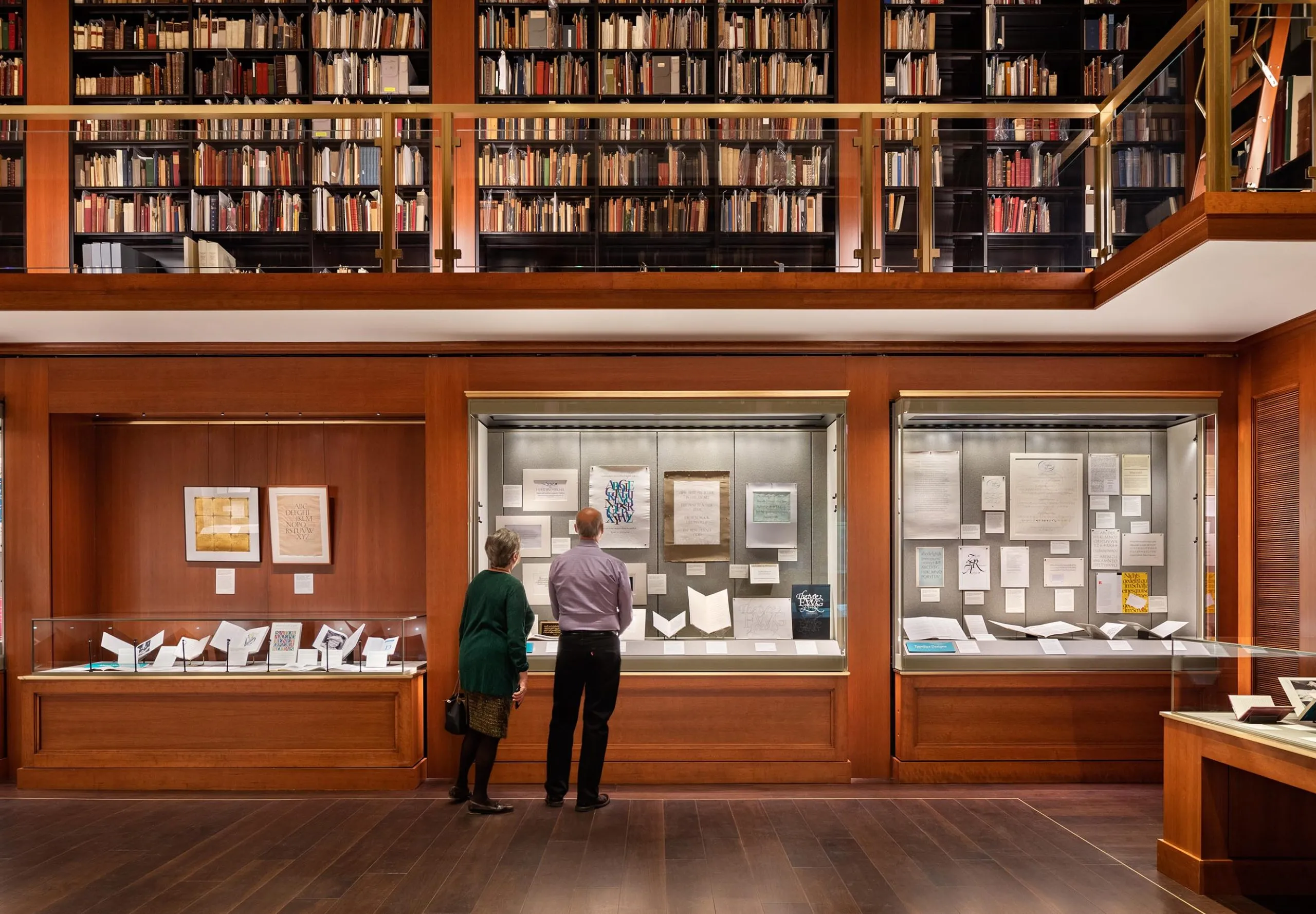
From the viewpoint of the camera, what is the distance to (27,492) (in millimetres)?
5898

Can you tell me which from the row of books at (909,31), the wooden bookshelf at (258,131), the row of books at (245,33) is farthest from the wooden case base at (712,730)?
the row of books at (245,33)

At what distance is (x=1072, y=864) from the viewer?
4219mm

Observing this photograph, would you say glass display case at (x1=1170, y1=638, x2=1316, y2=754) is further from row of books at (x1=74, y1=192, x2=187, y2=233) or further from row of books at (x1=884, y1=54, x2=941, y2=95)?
row of books at (x1=74, y1=192, x2=187, y2=233)

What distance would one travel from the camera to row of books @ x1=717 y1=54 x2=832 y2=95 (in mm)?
7020

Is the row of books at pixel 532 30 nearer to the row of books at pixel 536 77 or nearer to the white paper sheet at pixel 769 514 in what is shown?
the row of books at pixel 536 77

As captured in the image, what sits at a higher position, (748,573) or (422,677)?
(748,573)

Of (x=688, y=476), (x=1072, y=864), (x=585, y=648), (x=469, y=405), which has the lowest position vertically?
(x=1072, y=864)

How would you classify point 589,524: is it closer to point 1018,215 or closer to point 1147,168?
point 1018,215

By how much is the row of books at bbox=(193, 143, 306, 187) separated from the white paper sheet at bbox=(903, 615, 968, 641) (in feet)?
14.9

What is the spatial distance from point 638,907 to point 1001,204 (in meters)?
3.75

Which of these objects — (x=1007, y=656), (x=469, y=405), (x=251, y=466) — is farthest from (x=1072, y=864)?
(x=251, y=466)

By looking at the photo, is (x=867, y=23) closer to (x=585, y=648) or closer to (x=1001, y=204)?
(x=1001, y=204)

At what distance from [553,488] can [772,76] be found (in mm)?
3567

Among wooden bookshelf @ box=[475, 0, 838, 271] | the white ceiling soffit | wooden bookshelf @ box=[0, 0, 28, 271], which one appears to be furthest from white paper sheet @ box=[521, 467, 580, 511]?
wooden bookshelf @ box=[0, 0, 28, 271]
